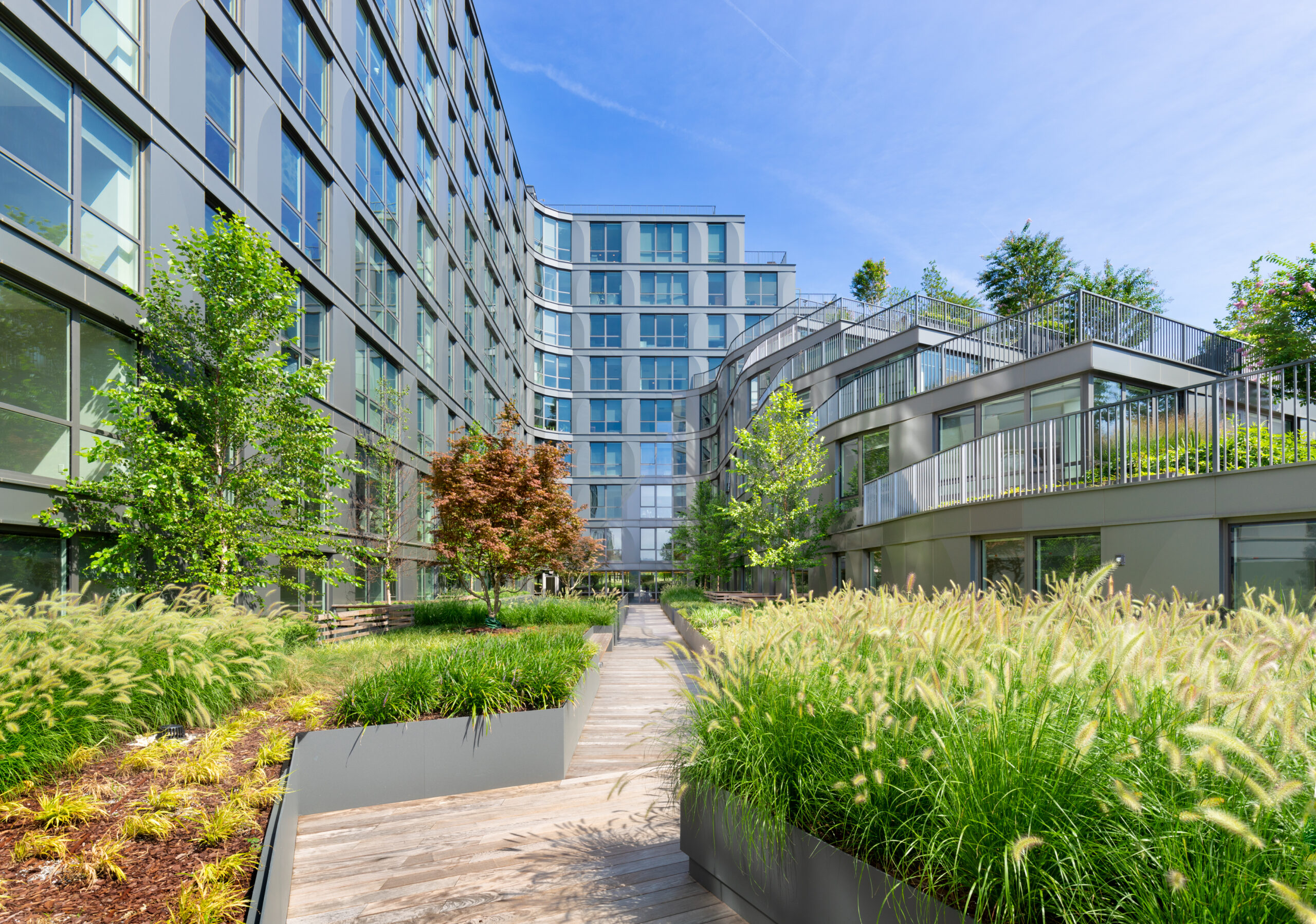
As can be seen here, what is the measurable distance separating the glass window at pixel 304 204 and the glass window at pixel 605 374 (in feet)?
97.3

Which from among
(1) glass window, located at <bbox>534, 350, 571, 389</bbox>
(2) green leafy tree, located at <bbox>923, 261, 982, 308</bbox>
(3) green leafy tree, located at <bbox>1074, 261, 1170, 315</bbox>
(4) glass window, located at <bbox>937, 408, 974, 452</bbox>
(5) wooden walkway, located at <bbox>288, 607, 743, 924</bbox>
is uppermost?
(2) green leafy tree, located at <bbox>923, 261, 982, 308</bbox>

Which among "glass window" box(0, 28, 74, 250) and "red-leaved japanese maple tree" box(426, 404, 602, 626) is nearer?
"glass window" box(0, 28, 74, 250)

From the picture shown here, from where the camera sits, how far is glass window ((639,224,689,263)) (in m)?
46.6

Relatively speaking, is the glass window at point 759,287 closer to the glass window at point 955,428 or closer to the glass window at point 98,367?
the glass window at point 955,428

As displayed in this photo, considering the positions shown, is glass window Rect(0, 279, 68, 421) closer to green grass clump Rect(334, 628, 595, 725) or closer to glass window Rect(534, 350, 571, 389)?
green grass clump Rect(334, 628, 595, 725)

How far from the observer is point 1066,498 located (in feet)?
36.7

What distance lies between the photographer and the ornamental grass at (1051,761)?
6.16 feet

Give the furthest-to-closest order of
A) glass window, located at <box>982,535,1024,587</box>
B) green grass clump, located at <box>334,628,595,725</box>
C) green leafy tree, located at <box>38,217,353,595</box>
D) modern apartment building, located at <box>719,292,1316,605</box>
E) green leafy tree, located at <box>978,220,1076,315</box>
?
green leafy tree, located at <box>978,220,1076,315</box> < glass window, located at <box>982,535,1024,587</box> < green leafy tree, located at <box>38,217,353,595</box> < modern apartment building, located at <box>719,292,1316,605</box> < green grass clump, located at <box>334,628,595,725</box>

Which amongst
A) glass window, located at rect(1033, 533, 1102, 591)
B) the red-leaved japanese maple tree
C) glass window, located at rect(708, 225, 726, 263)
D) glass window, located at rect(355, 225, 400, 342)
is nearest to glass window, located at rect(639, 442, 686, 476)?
glass window, located at rect(708, 225, 726, 263)

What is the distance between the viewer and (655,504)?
4578 centimetres

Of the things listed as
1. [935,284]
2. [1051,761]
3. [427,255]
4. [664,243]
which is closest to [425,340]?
[427,255]

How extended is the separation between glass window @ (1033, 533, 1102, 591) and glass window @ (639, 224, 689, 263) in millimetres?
37977

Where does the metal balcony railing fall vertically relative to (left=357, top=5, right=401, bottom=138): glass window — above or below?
below

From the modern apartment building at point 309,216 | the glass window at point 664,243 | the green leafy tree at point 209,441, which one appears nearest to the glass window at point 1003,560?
the green leafy tree at point 209,441
